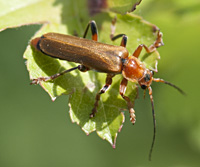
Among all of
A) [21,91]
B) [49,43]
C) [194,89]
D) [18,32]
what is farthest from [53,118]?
[194,89]

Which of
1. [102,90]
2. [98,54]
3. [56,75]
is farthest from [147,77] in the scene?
[56,75]

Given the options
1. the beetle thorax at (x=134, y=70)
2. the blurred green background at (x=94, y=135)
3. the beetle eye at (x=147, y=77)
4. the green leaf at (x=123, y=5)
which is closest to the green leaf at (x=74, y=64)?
the green leaf at (x=123, y=5)

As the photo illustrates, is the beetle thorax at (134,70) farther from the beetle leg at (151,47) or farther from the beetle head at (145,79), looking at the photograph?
the beetle leg at (151,47)

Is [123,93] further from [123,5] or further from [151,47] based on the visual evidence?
[123,5]

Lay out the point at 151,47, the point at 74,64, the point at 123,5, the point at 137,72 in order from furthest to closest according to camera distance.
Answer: the point at 137,72 → the point at 74,64 → the point at 151,47 → the point at 123,5

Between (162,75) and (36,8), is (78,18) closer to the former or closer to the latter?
(36,8)

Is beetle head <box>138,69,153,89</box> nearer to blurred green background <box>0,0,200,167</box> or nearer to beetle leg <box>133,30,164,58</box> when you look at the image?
beetle leg <box>133,30,164,58</box>
